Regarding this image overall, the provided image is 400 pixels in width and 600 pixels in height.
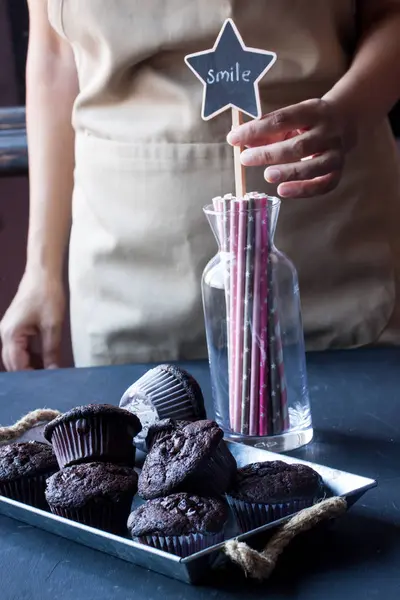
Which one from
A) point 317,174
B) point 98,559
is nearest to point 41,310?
point 317,174

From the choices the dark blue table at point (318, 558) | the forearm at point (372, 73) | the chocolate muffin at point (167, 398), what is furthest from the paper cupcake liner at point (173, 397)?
the forearm at point (372, 73)

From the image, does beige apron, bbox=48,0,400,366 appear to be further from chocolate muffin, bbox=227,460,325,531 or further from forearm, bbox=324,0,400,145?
chocolate muffin, bbox=227,460,325,531

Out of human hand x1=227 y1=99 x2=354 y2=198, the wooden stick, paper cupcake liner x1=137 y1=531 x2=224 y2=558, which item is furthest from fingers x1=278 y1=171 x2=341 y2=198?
paper cupcake liner x1=137 y1=531 x2=224 y2=558

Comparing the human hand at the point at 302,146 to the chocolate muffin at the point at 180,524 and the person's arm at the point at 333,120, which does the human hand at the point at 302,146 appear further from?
the chocolate muffin at the point at 180,524

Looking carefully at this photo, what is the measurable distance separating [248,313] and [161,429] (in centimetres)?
14

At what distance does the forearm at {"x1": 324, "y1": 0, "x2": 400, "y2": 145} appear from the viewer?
119 cm

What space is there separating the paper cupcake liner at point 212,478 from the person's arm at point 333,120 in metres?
0.34

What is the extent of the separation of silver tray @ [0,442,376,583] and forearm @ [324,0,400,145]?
0.60 metres

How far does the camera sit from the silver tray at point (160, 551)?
1.90 feet

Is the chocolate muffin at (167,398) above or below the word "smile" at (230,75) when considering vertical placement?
below

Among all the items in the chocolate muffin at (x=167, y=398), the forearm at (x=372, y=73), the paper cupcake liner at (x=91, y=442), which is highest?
the forearm at (x=372, y=73)

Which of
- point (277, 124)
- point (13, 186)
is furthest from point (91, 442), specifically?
point (13, 186)

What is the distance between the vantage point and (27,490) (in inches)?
28.5

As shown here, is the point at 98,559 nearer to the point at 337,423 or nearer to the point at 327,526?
the point at 327,526
